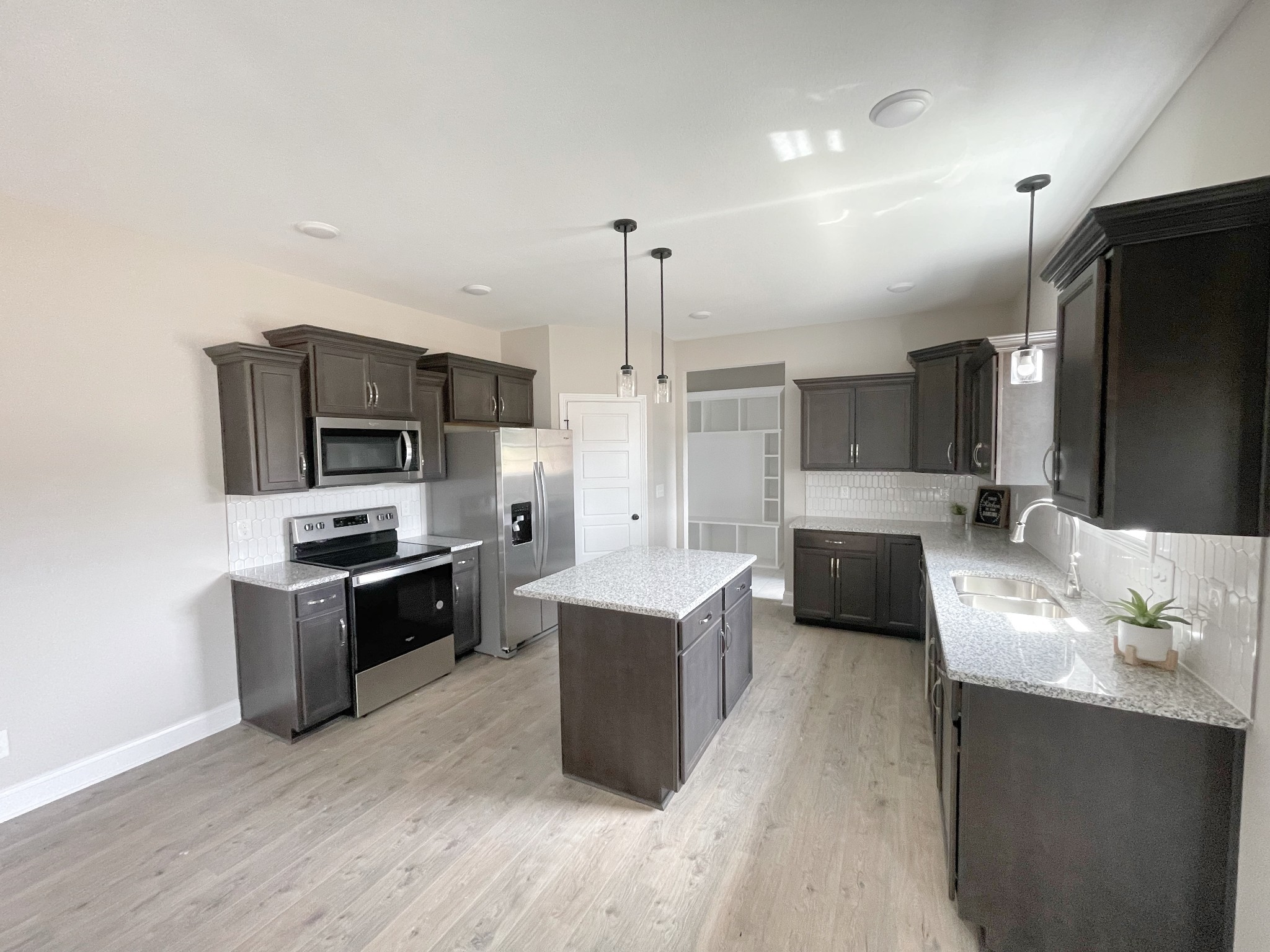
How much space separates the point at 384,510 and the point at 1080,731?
389cm

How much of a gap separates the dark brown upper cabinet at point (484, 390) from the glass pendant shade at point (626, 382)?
1.83 meters

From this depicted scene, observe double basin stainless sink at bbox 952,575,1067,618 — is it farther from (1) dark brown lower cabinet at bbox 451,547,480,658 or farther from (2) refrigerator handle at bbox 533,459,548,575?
(1) dark brown lower cabinet at bbox 451,547,480,658

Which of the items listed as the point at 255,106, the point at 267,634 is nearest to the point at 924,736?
the point at 267,634

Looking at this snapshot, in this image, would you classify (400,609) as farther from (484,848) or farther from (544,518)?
(484,848)

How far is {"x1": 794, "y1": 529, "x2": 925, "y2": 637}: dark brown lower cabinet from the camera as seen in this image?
13.4 ft

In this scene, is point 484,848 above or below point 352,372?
below

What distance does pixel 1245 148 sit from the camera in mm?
1367

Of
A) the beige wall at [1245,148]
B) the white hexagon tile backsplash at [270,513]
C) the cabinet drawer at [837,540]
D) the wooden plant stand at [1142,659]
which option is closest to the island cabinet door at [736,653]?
the cabinet drawer at [837,540]

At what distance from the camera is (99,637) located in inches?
101

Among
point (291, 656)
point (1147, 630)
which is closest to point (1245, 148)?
point (1147, 630)

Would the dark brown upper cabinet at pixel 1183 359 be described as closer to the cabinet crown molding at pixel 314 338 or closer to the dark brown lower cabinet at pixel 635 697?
the dark brown lower cabinet at pixel 635 697

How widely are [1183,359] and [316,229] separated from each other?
331cm

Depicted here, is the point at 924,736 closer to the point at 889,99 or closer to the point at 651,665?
the point at 651,665

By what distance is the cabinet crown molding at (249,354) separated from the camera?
9.13 feet
